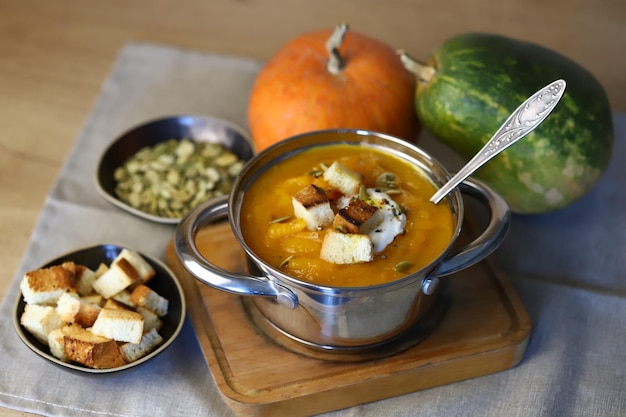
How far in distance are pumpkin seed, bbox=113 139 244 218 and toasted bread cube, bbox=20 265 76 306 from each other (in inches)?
13.6

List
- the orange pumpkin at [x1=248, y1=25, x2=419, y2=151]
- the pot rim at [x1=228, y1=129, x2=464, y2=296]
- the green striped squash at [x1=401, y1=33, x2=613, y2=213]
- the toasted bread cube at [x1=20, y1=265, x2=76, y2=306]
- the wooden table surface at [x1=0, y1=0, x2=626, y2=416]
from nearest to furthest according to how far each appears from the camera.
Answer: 1. the pot rim at [x1=228, y1=129, x2=464, y2=296]
2. the toasted bread cube at [x1=20, y1=265, x2=76, y2=306]
3. the green striped squash at [x1=401, y1=33, x2=613, y2=213]
4. the orange pumpkin at [x1=248, y1=25, x2=419, y2=151]
5. the wooden table surface at [x1=0, y1=0, x2=626, y2=416]

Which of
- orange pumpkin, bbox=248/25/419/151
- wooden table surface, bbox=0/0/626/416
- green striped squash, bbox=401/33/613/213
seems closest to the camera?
green striped squash, bbox=401/33/613/213

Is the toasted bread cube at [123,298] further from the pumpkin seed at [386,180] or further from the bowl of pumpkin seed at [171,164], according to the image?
the pumpkin seed at [386,180]

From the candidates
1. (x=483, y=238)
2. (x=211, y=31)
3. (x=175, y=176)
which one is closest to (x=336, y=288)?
(x=483, y=238)

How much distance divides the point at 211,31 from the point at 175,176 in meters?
0.78

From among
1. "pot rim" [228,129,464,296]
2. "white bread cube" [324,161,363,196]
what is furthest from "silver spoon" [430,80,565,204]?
"white bread cube" [324,161,363,196]

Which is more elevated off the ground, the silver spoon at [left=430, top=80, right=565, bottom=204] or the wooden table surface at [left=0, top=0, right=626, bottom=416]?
the silver spoon at [left=430, top=80, right=565, bottom=204]

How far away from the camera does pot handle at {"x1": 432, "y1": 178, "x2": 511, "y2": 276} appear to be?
1.37 m

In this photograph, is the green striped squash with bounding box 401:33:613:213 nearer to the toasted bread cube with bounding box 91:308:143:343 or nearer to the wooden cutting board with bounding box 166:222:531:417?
the wooden cutting board with bounding box 166:222:531:417

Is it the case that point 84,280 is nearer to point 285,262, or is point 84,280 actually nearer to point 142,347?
point 142,347

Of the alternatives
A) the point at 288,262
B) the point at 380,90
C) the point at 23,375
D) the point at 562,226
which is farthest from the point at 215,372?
the point at 562,226

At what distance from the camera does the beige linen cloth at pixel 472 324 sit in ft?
4.77

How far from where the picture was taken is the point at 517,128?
1465 millimetres

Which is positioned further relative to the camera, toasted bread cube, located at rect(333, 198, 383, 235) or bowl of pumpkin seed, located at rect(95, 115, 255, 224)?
bowl of pumpkin seed, located at rect(95, 115, 255, 224)
